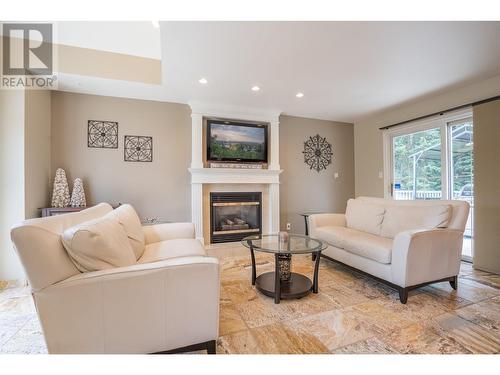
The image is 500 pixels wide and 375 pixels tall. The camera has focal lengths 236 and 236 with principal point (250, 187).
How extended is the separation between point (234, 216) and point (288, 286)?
2.12 m

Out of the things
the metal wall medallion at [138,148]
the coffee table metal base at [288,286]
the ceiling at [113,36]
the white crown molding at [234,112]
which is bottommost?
the coffee table metal base at [288,286]

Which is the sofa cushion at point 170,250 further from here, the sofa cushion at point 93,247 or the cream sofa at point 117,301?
the cream sofa at point 117,301

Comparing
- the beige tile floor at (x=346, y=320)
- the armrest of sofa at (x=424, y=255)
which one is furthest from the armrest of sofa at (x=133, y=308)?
the armrest of sofa at (x=424, y=255)

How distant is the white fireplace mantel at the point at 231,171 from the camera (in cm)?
379

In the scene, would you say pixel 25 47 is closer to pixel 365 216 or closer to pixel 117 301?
pixel 117 301

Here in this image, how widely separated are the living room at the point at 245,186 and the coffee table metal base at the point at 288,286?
A: 0.03 m

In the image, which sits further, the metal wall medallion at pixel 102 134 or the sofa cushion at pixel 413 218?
the metal wall medallion at pixel 102 134

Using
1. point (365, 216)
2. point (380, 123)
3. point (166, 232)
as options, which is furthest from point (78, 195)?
point (380, 123)

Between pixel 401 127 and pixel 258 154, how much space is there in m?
2.52

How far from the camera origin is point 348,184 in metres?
5.03

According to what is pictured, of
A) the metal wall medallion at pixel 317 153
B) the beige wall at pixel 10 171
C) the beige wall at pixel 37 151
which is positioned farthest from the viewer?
the metal wall medallion at pixel 317 153

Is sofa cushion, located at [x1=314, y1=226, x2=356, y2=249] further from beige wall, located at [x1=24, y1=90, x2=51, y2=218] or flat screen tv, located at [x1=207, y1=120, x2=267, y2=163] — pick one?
beige wall, located at [x1=24, y1=90, x2=51, y2=218]

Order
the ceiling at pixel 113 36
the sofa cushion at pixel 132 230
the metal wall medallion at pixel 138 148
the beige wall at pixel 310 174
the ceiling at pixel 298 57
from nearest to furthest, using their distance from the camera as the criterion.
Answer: the sofa cushion at pixel 132 230 < the ceiling at pixel 298 57 < the ceiling at pixel 113 36 < the metal wall medallion at pixel 138 148 < the beige wall at pixel 310 174

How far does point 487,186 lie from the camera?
2959 mm
